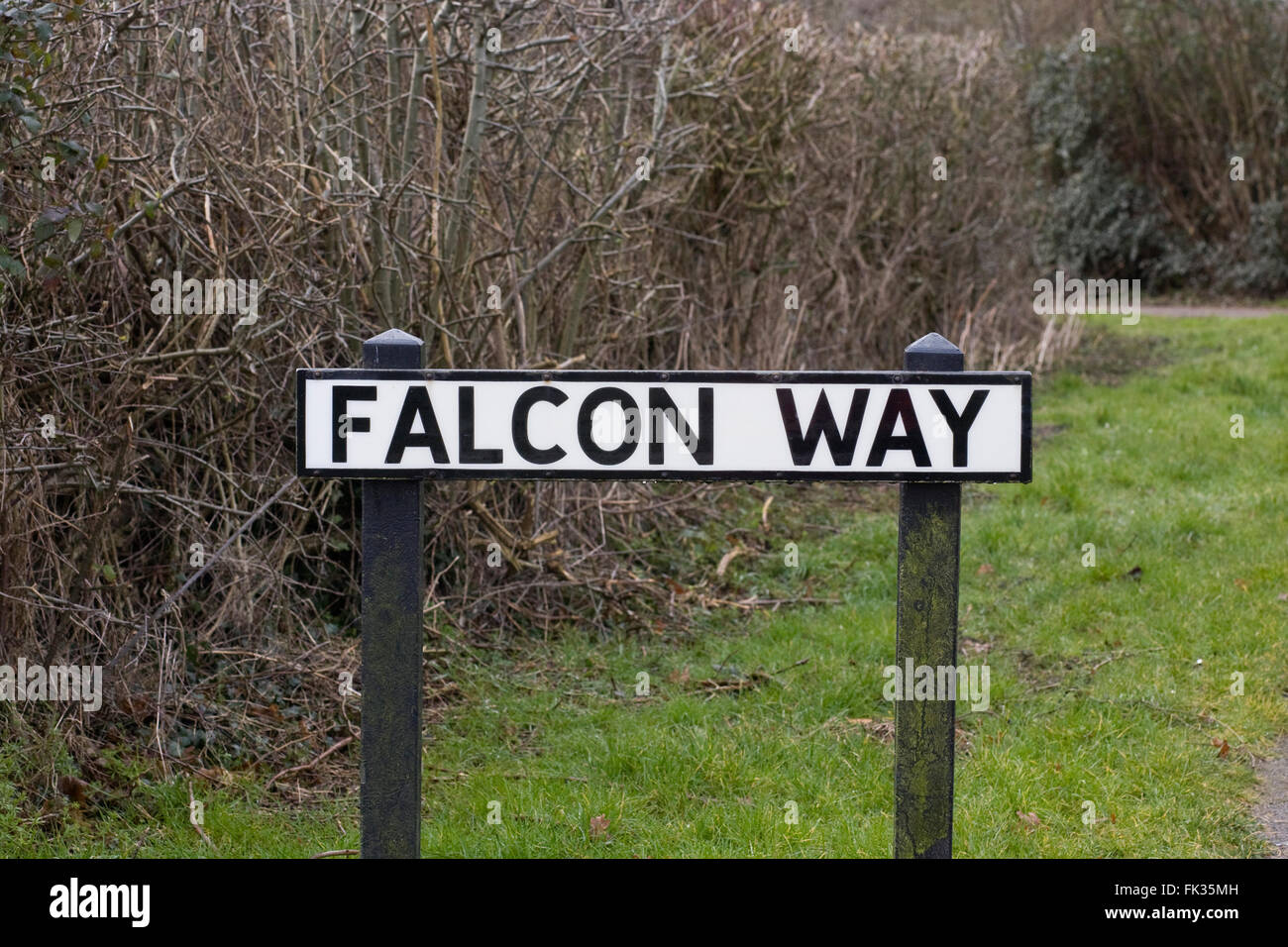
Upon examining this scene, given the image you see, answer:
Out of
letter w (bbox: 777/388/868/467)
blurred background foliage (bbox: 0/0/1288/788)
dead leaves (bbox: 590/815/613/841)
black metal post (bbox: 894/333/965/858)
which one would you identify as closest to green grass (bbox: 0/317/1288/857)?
dead leaves (bbox: 590/815/613/841)

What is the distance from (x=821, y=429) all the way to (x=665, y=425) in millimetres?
313

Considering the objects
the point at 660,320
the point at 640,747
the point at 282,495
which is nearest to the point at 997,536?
the point at 660,320

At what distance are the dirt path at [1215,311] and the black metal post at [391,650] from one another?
16.5 metres

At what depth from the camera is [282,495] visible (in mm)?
5375

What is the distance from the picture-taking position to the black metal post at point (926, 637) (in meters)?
2.71

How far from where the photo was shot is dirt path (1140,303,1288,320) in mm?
17844

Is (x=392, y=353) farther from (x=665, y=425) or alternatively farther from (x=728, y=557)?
(x=728, y=557)

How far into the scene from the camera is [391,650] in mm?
2713

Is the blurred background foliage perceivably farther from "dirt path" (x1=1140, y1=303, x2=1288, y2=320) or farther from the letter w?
"dirt path" (x1=1140, y1=303, x2=1288, y2=320)

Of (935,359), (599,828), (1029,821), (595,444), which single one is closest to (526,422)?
(595,444)

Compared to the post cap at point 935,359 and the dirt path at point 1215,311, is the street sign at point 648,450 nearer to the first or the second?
the post cap at point 935,359

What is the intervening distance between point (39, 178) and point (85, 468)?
94 centimetres

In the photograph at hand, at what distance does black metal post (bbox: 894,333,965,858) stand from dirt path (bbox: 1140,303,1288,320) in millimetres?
15986

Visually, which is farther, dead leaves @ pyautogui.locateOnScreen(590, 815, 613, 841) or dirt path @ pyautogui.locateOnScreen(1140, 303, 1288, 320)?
dirt path @ pyautogui.locateOnScreen(1140, 303, 1288, 320)
